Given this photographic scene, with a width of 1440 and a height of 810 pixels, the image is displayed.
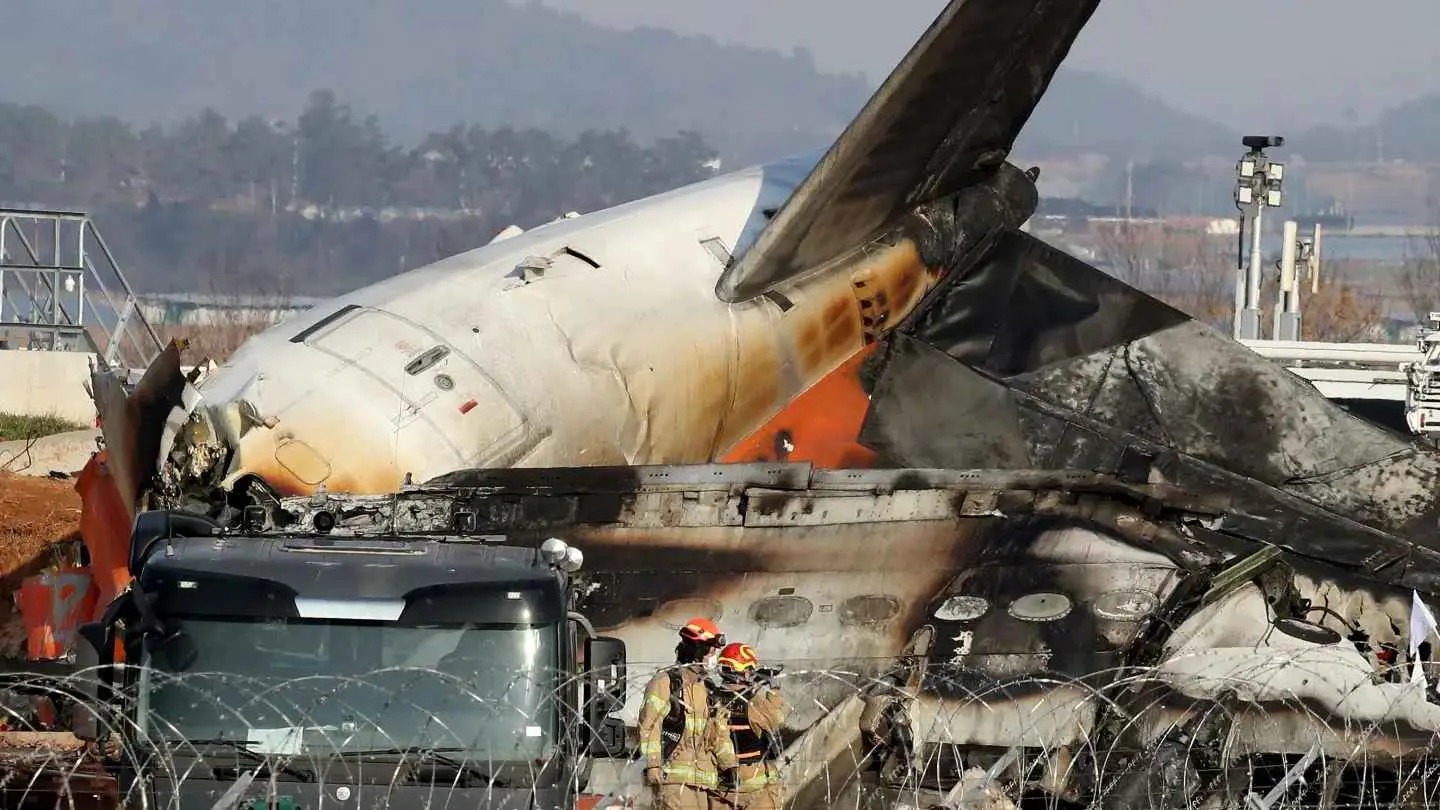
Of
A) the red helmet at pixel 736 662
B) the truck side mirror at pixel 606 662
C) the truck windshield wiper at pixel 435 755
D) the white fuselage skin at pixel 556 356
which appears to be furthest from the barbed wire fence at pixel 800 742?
the white fuselage skin at pixel 556 356

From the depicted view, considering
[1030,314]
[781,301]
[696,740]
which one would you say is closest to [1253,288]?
[1030,314]

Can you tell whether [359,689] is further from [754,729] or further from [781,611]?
[781,611]

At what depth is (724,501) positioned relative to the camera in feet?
48.8

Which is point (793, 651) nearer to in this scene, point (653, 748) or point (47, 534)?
point (653, 748)

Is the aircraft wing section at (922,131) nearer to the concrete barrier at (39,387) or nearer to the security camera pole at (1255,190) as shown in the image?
the security camera pole at (1255,190)

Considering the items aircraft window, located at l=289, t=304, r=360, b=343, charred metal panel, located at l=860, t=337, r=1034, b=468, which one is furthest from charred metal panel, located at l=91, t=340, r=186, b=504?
charred metal panel, located at l=860, t=337, r=1034, b=468

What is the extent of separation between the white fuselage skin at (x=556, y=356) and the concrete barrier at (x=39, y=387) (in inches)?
781

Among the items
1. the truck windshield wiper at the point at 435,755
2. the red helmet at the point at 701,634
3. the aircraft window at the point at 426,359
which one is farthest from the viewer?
the aircraft window at the point at 426,359

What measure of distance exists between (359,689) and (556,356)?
691cm

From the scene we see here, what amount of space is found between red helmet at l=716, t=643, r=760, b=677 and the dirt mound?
Answer: 13.5m

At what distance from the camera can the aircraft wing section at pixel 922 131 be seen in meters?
18.5

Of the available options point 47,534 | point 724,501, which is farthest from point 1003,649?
point 47,534

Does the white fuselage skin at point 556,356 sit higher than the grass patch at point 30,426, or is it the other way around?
the white fuselage skin at point 556,356

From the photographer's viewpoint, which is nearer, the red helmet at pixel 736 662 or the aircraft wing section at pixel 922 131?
the red helmet at pixel 736 662
